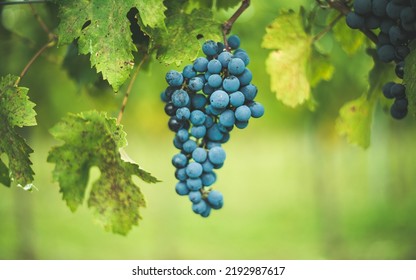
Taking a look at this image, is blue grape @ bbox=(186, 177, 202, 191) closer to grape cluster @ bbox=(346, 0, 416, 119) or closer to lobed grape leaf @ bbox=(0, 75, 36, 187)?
lobed grape leaf @ bbox=(0, 75, 36, 187)

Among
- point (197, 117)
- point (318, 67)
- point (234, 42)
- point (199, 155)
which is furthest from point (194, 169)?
point (318, 67)

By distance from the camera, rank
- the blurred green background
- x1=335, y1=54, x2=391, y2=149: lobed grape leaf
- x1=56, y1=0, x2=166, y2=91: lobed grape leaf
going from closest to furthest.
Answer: x1=56, y1=0, x2=166, y2=91: lobed grape leaf, x1=335, y1=54, x2=391, y2=149: lobed grape leaf, the blurred green background

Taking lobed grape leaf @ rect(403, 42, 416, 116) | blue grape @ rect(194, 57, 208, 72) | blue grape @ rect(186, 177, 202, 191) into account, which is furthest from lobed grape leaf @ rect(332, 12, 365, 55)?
blue grape @ rect(186, 177, 202, 191)

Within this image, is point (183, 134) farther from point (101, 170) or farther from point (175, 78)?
point (101, 170)

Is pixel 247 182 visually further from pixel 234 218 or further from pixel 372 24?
pixel 372 24
